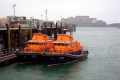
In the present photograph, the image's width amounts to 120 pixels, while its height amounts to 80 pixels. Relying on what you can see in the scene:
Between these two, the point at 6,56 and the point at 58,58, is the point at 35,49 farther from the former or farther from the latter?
the point at 6,56

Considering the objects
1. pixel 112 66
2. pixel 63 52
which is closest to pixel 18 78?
pixel 63 52

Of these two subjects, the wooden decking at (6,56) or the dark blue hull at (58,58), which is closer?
the wooden decking at (6,56)

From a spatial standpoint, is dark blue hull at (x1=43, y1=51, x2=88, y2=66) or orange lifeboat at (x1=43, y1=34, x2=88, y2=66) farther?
orange lifeboat at (x1=43, y1=34, x2=88, y2=66)

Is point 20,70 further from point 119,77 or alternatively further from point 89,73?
point 119,77

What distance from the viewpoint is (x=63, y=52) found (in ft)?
113

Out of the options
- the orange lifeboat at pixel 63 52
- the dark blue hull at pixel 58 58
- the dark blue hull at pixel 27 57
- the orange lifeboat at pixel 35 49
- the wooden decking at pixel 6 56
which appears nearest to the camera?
the wooden decking at pixel 6 56

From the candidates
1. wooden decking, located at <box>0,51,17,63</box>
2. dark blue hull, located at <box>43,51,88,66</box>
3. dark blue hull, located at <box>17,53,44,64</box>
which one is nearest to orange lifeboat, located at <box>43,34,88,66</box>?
dark blue hull, located at <box>43,51,88,66</box>

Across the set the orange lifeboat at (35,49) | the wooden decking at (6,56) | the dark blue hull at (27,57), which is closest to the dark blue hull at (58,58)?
the orange lifeboat at (35,49)

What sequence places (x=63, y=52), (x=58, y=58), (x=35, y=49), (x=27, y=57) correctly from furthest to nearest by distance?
(x=35, y=49), (x=63, y=52), (x=27, y=57), (x=58, y=58)

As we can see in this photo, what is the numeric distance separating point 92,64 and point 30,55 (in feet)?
31.3

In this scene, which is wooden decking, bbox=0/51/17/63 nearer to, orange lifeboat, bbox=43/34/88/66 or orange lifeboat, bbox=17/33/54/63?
orange lifeboat, bbox=17/33/54/63

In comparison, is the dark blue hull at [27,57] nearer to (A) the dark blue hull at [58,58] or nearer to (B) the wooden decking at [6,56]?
(B) the wooden decking at [6,56]

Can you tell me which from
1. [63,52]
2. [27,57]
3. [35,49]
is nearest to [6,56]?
[27,57]

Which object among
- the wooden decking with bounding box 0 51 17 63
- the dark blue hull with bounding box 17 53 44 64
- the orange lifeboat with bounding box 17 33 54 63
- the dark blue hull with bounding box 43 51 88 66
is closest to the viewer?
the wooden decking with bounding box 0 51 17 63
